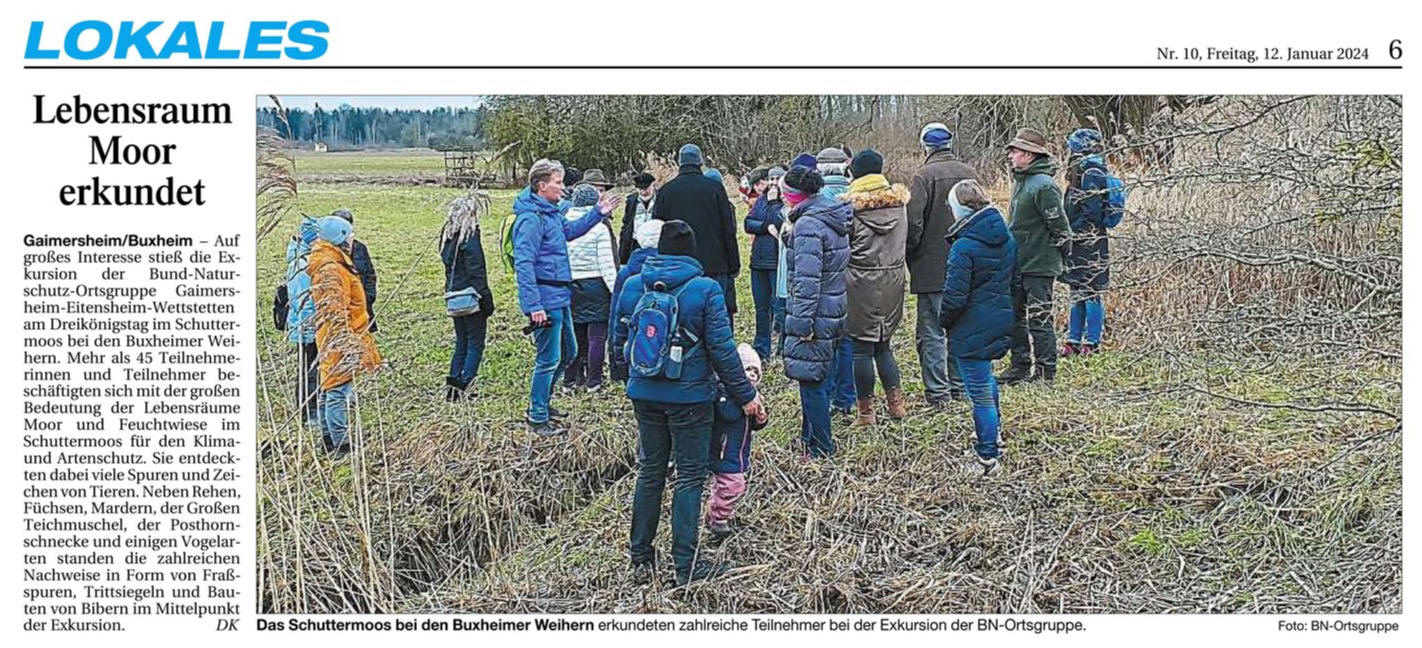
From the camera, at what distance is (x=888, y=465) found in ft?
21.8

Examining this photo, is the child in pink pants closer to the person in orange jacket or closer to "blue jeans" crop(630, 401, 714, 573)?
"blue jeans" crop(630, 401, 714, 573)

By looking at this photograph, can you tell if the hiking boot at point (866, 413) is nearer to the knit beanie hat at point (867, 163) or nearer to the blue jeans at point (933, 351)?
the blue jeans at point (933, 351)

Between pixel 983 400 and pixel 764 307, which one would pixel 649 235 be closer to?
pixel 983 400

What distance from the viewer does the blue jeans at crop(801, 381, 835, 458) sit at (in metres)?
6.61

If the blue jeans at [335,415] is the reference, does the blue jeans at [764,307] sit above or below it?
above

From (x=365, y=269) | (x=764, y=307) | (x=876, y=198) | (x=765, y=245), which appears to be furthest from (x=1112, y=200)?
(x=365, y=269)

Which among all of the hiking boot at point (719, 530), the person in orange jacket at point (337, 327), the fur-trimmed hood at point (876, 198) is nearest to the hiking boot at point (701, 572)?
the hiking boot at point (719, 530)

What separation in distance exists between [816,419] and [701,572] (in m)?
1.53

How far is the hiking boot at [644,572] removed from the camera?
212 inches

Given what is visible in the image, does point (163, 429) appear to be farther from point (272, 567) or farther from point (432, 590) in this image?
point (432, 590)

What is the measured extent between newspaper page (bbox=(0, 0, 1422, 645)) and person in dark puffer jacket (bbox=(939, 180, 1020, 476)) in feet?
0.06

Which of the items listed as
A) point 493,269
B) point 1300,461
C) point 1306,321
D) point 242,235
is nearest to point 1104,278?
point 1300,461

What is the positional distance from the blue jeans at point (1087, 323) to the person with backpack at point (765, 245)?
6.33ft

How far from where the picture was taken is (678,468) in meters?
5.18
